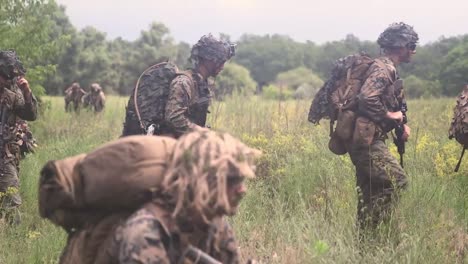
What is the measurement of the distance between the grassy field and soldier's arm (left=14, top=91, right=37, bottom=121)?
36.6 inches

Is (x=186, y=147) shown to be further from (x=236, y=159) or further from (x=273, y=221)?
(x=273, y=221)

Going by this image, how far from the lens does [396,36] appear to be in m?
5.22

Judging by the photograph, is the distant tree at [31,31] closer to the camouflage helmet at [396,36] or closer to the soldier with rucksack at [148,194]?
the camouflage helmet at [396,36]

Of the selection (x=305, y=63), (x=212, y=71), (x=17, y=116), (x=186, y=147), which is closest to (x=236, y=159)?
(x=186, y=147)

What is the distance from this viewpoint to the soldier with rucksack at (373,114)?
495 cm

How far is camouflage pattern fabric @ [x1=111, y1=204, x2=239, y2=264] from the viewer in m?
1.95

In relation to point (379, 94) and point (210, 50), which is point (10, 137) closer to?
point (210, 50)

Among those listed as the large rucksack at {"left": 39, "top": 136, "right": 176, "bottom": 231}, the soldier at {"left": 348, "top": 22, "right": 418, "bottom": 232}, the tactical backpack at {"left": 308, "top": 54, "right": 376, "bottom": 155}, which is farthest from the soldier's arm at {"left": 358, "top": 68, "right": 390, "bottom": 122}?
the large rucksack at {"left": 39, "top": 136, "right": 176, "bottom": 231}

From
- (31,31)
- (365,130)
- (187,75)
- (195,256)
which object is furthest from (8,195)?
(31,31)

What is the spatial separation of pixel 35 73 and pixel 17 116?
157 inches

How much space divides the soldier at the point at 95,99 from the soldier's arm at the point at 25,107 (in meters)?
10.2

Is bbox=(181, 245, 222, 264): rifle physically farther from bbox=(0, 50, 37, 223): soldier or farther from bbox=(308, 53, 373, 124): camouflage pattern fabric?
bbox=(0, 50, 37, 223): soldier

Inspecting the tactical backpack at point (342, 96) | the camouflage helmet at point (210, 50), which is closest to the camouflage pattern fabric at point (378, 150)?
the tactical backpack at point (342, 96)

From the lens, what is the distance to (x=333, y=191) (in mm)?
5809
